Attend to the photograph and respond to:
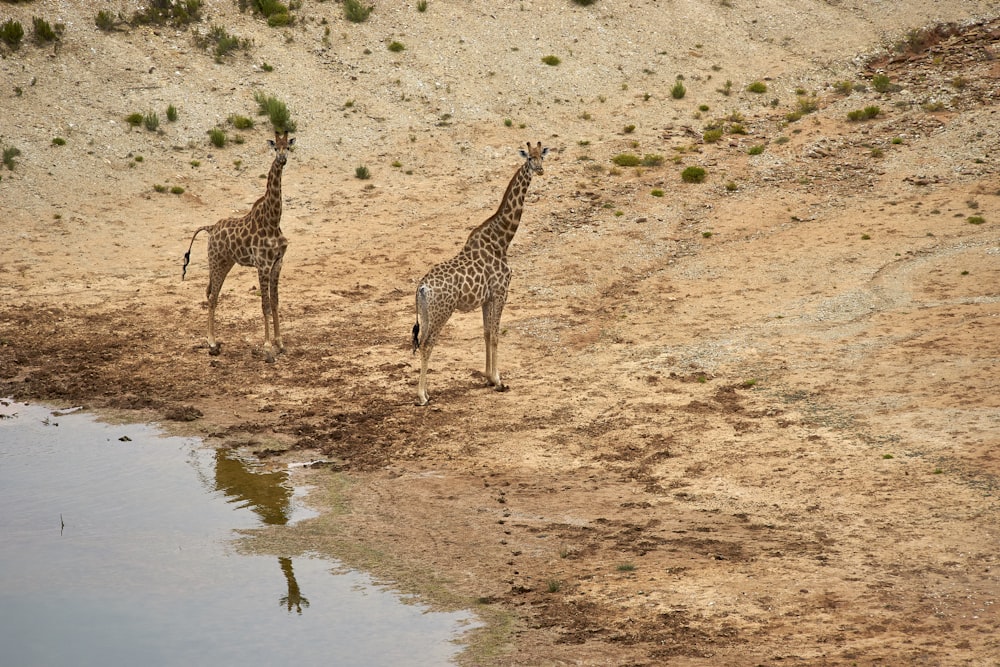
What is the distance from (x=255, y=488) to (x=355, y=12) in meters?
22.8

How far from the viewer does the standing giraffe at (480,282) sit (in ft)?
54.5

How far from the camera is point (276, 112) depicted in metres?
29.3

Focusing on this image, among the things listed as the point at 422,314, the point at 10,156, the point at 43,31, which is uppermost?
the point at 43,31

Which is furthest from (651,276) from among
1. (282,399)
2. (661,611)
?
(661,611)

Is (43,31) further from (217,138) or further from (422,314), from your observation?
(422,314)

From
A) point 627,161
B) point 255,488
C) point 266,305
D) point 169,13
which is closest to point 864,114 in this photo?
point 627,161

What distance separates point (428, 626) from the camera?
10.7 m

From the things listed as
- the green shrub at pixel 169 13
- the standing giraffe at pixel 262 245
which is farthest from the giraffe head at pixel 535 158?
the green shrub at pixel 169 13

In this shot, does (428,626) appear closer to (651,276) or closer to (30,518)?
(30,518)

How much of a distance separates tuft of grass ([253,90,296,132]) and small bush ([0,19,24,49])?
656cm

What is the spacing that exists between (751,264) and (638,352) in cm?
518

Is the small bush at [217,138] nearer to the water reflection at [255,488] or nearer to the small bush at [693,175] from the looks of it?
the small bush at [693,175]

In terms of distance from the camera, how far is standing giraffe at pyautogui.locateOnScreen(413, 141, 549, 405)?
16.6 m

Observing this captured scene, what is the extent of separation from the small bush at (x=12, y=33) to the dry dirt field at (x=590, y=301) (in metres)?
0.29
